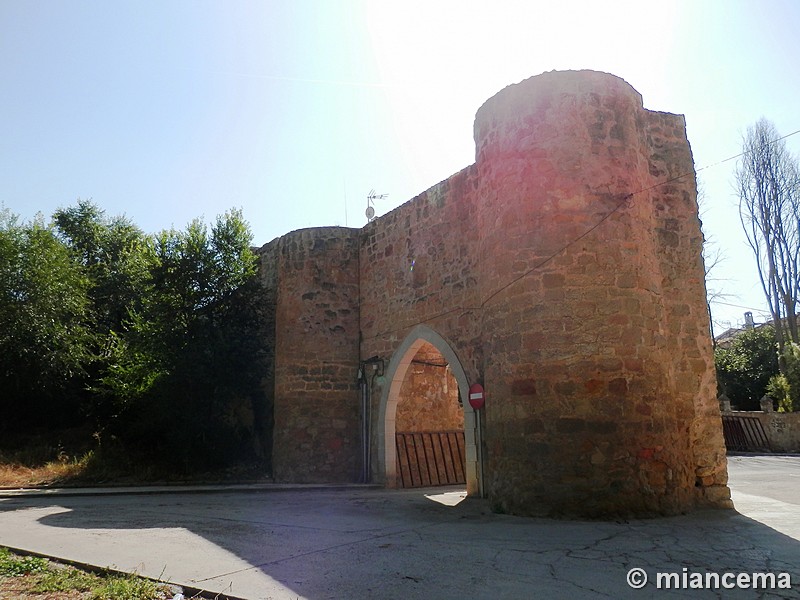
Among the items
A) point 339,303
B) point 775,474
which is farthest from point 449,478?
point 775,474

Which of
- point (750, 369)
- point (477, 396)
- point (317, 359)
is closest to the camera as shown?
point (477, 396)

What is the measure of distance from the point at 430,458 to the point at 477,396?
3.65m

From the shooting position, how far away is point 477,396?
9.62 metres

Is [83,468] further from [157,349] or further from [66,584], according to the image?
[66,584]

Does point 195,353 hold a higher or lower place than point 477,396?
higher

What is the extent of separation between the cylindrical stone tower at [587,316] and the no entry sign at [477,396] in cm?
131

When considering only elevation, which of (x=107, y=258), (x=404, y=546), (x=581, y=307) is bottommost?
(x=404, y=546)

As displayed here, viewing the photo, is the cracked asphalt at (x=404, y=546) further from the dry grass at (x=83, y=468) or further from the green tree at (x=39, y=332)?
the green tree at (x=39, y=332)

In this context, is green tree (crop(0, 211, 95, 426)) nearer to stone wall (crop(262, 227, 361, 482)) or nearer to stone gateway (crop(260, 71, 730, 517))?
stone wall (crop(262, 227, 361, 482))

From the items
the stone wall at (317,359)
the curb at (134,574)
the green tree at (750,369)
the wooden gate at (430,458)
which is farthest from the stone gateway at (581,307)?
the green tree at (750,369)

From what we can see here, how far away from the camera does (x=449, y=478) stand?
1281cm

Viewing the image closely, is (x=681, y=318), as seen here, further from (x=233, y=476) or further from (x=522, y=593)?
(x=233, y=476)

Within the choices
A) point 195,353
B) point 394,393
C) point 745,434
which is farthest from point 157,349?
point 745,434

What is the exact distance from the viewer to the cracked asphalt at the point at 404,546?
13.4 ft
